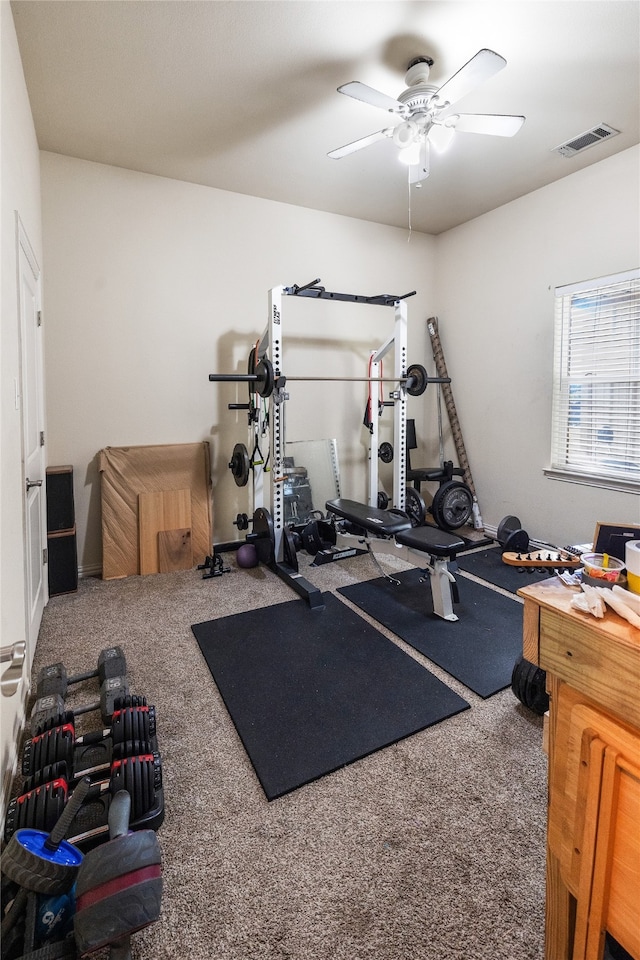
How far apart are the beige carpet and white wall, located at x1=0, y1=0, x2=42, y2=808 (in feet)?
1.47

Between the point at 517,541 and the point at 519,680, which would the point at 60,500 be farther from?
the point at 517,541

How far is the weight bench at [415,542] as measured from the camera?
8.48 feet

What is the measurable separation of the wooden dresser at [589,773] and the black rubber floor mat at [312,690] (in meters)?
0.96

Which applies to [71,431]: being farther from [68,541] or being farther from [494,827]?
[494,827]

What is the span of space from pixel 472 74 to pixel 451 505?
9.50ft

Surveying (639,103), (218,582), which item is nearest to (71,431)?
(218,582)

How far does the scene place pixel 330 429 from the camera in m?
4.32

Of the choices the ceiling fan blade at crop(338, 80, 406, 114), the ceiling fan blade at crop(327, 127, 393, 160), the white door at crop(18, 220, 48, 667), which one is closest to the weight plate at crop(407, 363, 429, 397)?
the ceiling fan blade at crop(327, 127, 393, 160)

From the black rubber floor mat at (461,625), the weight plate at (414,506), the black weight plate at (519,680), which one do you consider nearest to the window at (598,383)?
the weight plate at (414,506)

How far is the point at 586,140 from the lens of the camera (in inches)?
116

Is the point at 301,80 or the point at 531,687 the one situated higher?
the point at 301,80

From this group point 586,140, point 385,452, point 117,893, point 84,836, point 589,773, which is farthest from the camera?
point 385,452

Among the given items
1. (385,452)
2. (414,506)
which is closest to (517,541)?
(414,506)

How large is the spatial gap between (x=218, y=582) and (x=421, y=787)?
6.82 ft
